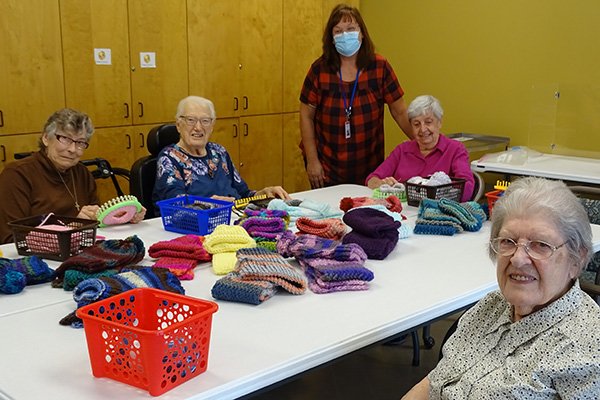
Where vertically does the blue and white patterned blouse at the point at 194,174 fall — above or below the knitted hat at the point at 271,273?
above

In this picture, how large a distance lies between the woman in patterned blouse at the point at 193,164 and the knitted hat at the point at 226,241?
0.82 metres

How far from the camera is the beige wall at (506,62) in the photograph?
203 inches

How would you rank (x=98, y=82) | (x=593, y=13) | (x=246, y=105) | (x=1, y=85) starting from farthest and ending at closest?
(x=246, y=105)
(x=593, y=13)
(x=98, y=82)
(x=1, y=85)

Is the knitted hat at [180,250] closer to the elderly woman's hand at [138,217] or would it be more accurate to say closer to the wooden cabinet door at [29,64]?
the elderly woman's hand at [138,217]

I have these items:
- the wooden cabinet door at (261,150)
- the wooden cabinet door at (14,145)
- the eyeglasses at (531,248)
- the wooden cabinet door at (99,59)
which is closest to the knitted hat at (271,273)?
the eyeglasses at (531,248)

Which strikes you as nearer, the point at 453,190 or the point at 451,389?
the point at 451,389

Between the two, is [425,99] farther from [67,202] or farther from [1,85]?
[1,85]

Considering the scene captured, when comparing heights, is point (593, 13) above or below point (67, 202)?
above

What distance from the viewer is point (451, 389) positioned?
1.65m

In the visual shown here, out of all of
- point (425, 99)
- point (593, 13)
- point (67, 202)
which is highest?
point (593, 13)

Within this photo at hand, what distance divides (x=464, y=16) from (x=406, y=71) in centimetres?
72

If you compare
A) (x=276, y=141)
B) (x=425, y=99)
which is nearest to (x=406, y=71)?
(x=276, y=141)

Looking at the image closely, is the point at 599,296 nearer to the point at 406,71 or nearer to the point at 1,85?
the point at 1,85

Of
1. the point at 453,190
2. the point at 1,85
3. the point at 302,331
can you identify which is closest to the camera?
the point at 302,331
